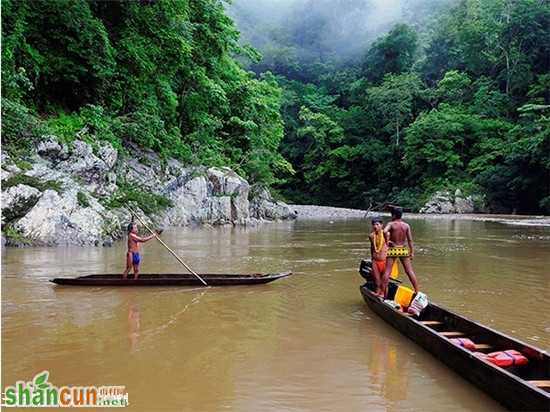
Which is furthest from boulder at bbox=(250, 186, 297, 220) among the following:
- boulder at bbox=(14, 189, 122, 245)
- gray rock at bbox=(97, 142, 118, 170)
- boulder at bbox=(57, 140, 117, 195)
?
boulder at bbox=(14, 189, 122, 245)

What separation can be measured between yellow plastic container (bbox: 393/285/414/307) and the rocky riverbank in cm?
1083

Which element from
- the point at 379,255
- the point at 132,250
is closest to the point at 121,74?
the point at 132,250

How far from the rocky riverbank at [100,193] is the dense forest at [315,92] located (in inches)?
34.4

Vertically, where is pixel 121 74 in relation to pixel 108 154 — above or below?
above

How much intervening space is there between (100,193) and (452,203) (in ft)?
109

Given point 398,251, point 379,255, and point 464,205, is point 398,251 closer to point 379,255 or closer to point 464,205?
point 379,255

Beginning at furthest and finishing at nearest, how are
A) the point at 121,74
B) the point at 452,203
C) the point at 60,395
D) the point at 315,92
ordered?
the point at 315,92
the point at 452,203
the point at 121,74
the point at 60,395

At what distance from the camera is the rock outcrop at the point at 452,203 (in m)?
44.2

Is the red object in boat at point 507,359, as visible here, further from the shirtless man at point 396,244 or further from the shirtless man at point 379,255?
the shirtless man at point 379,255

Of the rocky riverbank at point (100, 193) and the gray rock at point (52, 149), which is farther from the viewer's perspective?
the gray rock at point (52, 149)

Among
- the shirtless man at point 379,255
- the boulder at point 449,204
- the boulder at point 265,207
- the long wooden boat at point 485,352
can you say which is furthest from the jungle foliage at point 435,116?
the long wooden boat at point 485,352

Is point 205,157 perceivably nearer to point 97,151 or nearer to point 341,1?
point 97,151

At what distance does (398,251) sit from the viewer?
8.38 m

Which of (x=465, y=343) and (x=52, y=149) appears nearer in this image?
(x=465, y=343)
